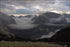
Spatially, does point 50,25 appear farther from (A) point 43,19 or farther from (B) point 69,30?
(B) point 69,30

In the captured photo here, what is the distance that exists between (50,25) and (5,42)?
441 cm

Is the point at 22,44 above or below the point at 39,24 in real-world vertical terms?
below

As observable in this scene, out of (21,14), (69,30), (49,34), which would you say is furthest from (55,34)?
(21,14)

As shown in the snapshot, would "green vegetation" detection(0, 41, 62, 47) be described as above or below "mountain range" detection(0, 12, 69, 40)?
below

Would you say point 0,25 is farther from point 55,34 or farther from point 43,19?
point 55,34

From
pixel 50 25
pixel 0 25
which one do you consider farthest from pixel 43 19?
pixel 0 25

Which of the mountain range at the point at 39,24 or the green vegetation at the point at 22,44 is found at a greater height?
the mountain range at the point at 39,24

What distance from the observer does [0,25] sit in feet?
39.1

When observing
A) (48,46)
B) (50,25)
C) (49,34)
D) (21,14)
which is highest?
(21,14)

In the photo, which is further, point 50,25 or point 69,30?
point 69,30

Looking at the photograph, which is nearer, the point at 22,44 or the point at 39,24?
the point at 39,24

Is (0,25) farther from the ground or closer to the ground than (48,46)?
farther from the ground

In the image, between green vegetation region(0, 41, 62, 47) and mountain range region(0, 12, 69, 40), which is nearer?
mountain range region(0, 12, 69, 40)

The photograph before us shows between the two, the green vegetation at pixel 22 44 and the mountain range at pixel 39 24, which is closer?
the mountain range at pixel 39 24
